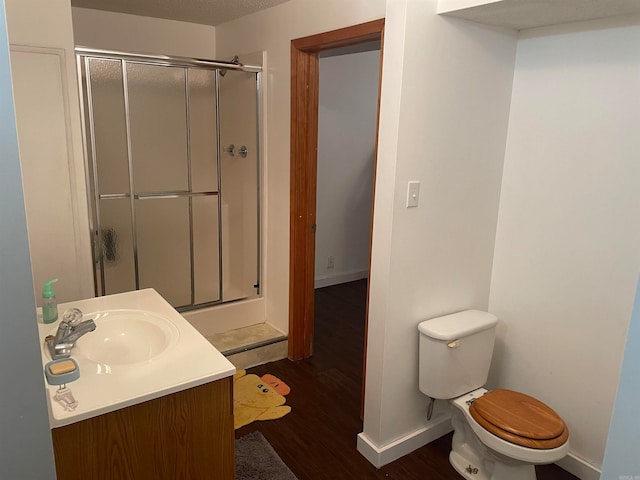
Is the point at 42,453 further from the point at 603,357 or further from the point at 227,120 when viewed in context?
the point at 227,120

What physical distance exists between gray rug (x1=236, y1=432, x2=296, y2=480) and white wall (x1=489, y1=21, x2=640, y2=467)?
125 cm

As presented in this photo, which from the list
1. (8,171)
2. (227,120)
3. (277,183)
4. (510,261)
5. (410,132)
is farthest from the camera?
(227,120)

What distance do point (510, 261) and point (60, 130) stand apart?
2.30 metres

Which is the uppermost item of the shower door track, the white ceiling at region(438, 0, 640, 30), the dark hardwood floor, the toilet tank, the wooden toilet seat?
the white ceiling at region(438, 0, 640, 30)

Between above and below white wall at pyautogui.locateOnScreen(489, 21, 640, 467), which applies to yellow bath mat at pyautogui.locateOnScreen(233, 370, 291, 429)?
below

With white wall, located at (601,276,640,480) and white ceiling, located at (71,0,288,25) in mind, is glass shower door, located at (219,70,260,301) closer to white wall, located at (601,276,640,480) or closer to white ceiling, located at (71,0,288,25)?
white ceiling, located at (71,0,288,25)

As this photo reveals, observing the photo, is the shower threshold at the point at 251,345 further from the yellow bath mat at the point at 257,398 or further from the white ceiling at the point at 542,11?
the white ceiling at the point at 542,11

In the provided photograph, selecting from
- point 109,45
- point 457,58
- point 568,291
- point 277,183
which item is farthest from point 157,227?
point 568,291

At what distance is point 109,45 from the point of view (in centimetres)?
329

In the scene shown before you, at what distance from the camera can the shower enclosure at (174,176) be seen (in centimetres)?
286

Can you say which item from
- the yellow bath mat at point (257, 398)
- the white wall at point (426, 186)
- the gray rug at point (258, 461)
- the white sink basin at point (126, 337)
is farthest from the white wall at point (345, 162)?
the white sink basin at point (126, 337)

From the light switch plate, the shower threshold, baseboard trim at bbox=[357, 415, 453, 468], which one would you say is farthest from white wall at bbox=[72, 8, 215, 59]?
baseboard trim at bbox=[357, 415, 453, 468]

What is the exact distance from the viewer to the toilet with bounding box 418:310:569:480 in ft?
6.05

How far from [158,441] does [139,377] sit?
191mm
